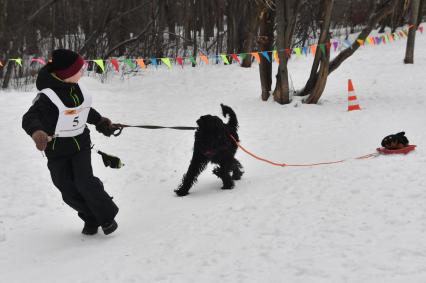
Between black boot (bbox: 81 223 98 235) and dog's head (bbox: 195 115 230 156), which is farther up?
dog's head (bbox: 195 115 230 156)

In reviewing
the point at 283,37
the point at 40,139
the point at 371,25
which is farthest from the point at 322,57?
the point at 40,139

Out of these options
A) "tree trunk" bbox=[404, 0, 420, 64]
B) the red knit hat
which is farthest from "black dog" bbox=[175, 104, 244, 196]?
"tree trunk" bbox=[404, 0, 420, 64]

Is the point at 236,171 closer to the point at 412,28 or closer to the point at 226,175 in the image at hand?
the point at 226,175

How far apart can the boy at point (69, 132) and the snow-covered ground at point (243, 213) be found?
1.01ft

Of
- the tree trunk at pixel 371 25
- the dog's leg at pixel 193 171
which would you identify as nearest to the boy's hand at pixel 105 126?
the dog's leg at pixel 193 171

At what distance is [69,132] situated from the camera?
3.77 meters

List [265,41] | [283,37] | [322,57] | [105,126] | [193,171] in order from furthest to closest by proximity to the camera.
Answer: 1. [265,41]
2. [283,37]
3. [322,57]
4. [193,171]
5. [105,126]

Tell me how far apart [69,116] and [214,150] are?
1.89 m

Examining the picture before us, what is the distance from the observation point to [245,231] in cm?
368

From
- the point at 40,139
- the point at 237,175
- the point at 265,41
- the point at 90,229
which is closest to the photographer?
the point at 40,139

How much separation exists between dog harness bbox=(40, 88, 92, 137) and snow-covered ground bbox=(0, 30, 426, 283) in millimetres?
976

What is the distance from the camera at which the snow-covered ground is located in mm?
3053

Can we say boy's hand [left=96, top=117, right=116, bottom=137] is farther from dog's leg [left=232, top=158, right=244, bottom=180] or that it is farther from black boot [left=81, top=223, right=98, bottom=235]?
dog's leg [left=232, top=158, right=244, bottom=180]

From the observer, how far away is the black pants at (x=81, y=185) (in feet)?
12.6
